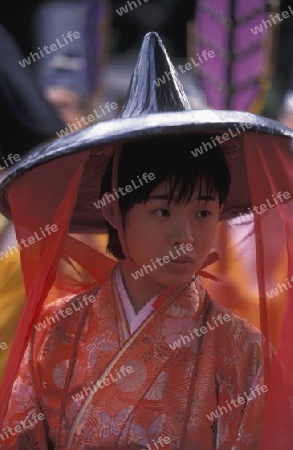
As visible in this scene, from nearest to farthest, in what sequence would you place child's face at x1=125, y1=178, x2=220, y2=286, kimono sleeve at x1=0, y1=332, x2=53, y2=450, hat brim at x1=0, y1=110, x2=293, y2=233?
hat brim at x1=0, y1=110, x2=293, y2=233, child's face at x1=125, y1=178, x2=220, y2=286, kimono sleeve at x1=0, y1=332, x2=53, y2=450

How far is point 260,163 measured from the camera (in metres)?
1.48

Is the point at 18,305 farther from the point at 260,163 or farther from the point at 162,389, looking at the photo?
the point at 260,163

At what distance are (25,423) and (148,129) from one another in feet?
2.40

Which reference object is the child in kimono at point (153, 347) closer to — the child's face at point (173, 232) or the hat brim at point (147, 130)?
the child's face at point (173, 232)

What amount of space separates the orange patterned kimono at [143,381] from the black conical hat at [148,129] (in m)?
0.25

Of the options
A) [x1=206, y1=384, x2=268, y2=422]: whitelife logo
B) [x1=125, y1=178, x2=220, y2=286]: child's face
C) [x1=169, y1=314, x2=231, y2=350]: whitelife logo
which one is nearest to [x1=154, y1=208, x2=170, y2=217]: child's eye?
[x1=125, y1=178, x2=220, y2=286]: child's face

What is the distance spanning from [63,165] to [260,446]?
70 centimetres

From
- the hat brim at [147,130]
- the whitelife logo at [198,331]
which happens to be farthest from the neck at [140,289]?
the hat brim at [147,130]

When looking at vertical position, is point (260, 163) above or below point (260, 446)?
above

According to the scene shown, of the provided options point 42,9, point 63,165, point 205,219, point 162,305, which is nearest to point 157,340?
point 162,305

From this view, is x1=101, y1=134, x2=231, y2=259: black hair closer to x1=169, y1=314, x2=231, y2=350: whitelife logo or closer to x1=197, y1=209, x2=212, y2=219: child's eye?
x1=197, y1=209, x2=212, y2=219: child's eye

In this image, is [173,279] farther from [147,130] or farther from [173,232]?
[147,130]

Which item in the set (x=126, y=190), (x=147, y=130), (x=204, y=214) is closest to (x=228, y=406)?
(x=204, y=214)

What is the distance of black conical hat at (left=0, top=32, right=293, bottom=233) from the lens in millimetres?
1300
